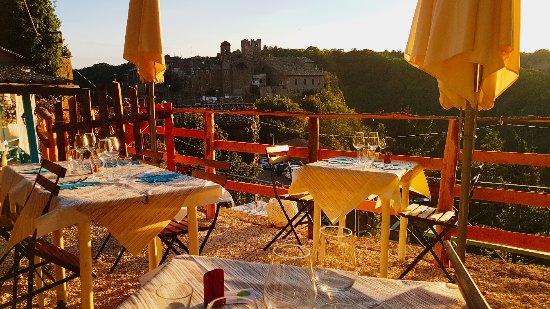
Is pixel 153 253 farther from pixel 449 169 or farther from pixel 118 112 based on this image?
pixel 118 112

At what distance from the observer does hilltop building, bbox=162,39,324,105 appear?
226 feet

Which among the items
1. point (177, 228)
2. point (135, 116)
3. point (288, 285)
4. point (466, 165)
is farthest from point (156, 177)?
point (135, 116)

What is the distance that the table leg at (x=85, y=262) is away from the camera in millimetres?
2336

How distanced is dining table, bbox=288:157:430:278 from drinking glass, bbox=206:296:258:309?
2.24 m

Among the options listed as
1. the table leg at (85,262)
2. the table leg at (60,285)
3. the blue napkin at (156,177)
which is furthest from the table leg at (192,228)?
the table leg at (60,285)

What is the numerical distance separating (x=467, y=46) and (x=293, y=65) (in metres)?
70.1

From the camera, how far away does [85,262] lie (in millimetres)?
2361

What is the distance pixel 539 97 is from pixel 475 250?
25666mm

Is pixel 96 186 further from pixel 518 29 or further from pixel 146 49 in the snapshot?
pixel 518 29

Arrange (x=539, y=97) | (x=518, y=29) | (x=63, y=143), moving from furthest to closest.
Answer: (x=539, y=97) → (x=63, y=143) → (x=518, y=29)

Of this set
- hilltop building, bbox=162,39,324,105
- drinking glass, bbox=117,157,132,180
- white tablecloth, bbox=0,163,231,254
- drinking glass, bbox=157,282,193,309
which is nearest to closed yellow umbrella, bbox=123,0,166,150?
drinking glass, bbox=117,157,132,180

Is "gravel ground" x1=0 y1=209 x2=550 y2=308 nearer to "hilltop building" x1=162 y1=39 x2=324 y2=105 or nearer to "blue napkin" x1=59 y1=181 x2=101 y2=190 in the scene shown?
"blue napkin" x1=59 y1=181 x2=101 y2=190

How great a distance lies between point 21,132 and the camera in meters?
14.3

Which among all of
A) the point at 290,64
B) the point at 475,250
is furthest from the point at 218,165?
the point at 290,64
